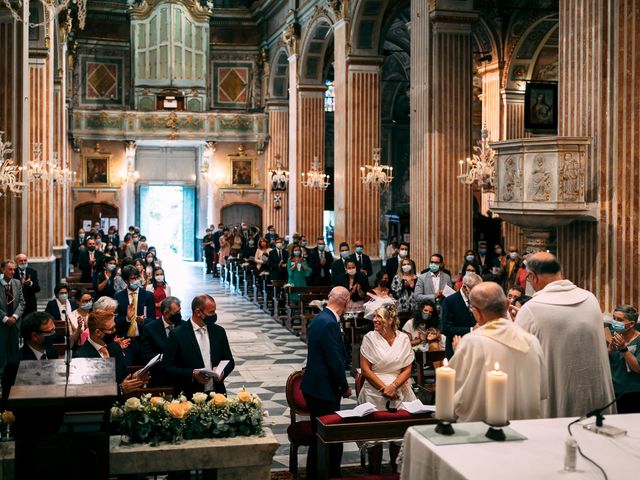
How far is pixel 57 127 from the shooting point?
27.7 metres

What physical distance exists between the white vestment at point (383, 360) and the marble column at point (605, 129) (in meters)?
3.74

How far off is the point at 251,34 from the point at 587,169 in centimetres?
2624

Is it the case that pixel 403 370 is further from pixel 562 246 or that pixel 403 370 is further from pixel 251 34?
pixel 251 34

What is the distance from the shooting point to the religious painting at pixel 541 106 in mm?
21906

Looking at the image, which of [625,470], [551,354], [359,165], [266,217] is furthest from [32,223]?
[625,470]

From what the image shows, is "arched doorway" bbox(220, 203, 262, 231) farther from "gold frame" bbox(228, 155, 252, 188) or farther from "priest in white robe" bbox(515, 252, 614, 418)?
"priest in white robe" bbox(515, 252, 614, 418)

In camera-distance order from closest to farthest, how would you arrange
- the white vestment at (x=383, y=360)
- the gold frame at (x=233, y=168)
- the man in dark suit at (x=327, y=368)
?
the man in dark suit at (x=327, y=368) < the white vestment at (x=383, y=360) < the gold frame at (x=233, y=168)

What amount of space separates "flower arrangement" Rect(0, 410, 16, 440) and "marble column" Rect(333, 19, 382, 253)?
17.6 m

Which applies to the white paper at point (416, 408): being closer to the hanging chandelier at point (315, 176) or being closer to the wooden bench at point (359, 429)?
the wooden bench at point (359, 429)

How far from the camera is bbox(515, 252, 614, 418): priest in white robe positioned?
5.57m

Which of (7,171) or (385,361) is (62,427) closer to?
(385,361)

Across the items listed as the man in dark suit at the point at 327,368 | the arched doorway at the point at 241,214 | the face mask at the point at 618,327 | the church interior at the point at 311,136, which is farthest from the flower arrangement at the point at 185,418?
the arched doorway at the point at 241,214

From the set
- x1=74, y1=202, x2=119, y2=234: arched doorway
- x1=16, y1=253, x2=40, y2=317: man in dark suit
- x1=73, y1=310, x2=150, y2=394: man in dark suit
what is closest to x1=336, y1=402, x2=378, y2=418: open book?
x1=73, y1=310, x2=150, y2=394: man in dark suit

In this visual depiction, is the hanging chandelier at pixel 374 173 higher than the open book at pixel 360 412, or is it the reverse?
the hanging chandelier at pixel 374 173
